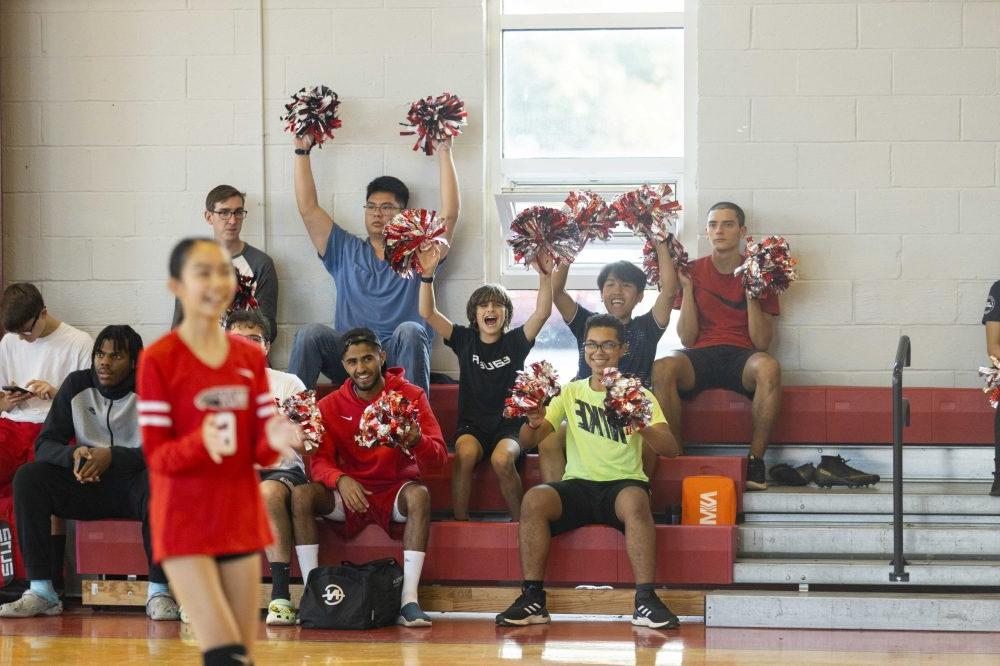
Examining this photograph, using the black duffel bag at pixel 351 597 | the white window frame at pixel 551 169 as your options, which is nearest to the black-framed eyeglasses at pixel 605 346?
the black duffel bag at pixel 351 597

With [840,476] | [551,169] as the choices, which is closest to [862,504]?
[840,476]

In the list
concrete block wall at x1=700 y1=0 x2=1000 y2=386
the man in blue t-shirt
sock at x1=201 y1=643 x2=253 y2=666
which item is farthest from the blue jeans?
sock at x1=201 y1=643 x2=253 y2=666

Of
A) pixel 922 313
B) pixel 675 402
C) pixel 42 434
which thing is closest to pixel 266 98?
pixel 42 434

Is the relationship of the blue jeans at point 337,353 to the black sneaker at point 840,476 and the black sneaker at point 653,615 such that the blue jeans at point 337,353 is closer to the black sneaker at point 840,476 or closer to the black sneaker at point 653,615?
the black sneaker at point 653,615

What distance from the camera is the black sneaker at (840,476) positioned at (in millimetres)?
6125

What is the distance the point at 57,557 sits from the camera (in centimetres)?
590

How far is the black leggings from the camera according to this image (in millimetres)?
5648

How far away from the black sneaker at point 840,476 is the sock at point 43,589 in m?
3.54

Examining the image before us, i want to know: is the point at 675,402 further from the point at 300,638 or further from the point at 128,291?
the point at 128,291

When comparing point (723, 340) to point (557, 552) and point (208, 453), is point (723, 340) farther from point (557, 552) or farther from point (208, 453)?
point (208, 453)

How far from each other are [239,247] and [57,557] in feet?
6.12

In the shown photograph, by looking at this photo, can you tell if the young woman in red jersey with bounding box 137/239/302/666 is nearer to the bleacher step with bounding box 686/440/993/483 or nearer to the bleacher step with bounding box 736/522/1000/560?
the bleacher step with bounding box 736/522/1000/560

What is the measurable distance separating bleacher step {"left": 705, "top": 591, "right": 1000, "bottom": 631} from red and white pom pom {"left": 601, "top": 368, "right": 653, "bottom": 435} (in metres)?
0.77

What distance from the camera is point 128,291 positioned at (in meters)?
7.14
